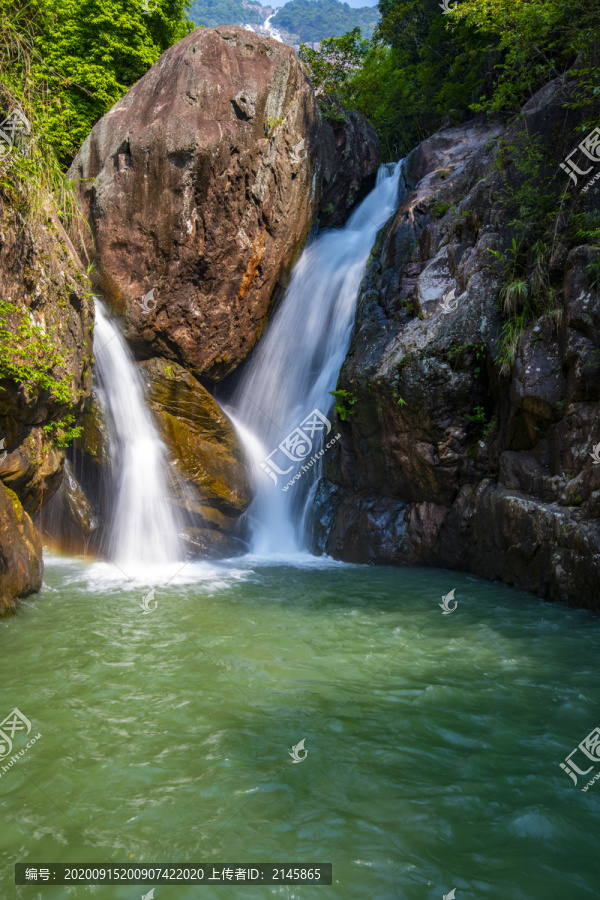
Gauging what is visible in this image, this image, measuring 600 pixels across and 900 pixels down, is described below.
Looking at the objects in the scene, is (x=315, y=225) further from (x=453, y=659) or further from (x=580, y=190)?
(x=453, y=659)

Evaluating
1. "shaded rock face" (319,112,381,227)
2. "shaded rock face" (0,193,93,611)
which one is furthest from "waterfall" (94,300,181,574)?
"shaded rock face" (319,112,381,227)

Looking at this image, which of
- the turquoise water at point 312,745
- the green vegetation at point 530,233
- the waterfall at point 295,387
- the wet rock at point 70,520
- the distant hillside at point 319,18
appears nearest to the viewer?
the turquoise water at point 312,745

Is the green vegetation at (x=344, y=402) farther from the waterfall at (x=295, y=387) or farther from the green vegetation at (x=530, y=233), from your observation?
the green vegetation at (x=530, y=233)

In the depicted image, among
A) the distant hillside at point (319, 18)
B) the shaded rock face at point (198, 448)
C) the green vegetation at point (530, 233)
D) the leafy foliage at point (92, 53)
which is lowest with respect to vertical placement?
the shaded rock face at point (198, 448)

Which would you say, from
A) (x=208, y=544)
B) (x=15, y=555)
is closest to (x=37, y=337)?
(x=15, y=555)

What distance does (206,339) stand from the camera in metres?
11.2

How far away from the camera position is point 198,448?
10.6 meters

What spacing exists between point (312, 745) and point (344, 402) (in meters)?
7.27

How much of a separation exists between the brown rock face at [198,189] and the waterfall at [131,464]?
66 centimetres

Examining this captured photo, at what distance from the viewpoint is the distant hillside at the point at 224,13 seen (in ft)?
470

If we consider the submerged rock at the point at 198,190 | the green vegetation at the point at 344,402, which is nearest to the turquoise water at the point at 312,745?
the green vegetation at the point at 344,402

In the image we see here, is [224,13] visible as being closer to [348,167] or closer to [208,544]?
[348,167]

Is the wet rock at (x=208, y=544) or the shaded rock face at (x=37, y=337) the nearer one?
the shaded rock face at (x=37, y=337)

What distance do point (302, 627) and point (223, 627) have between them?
843 mm
